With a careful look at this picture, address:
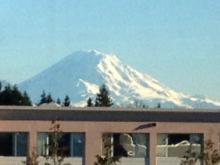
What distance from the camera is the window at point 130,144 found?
1957 inches

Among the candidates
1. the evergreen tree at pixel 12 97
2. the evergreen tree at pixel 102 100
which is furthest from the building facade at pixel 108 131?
the evergreen tree at pixel 102 100

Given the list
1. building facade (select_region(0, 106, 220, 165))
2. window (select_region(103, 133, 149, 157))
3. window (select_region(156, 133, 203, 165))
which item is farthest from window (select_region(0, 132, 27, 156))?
window (select_region(156, 133, 203, 165))

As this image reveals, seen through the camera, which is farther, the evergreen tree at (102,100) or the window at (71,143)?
the evergreen tree at (102,100)

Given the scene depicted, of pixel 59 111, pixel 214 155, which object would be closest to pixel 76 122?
pixel 59 111

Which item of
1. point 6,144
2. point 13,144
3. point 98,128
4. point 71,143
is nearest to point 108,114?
point 98,128

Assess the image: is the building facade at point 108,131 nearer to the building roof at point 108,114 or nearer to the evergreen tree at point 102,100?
the building roof at point 108,114

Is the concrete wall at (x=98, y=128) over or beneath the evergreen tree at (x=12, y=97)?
beneath

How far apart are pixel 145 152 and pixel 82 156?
3.24 metres

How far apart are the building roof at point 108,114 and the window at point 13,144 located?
872 millimetres

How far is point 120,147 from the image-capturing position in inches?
1955

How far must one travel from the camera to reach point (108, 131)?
4916 cm

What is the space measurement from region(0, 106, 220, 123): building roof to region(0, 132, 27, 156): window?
2.86ft

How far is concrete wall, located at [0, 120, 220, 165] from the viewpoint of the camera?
49031 mm

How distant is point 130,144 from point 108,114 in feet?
6.35
